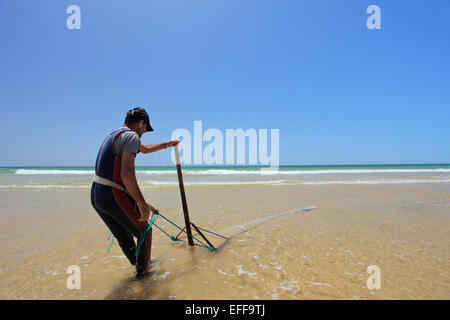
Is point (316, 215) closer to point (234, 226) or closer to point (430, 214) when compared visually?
point (234, 226)

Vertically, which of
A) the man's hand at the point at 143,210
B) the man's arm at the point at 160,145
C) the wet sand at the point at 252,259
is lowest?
the wet sand at the point at 252,259

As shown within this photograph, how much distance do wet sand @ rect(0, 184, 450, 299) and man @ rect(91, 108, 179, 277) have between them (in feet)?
1.78

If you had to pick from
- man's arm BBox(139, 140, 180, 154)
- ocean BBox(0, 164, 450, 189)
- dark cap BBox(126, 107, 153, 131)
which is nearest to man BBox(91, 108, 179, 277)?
dark cap BBox(126, 107, 153, 131)

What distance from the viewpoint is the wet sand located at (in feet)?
8.34

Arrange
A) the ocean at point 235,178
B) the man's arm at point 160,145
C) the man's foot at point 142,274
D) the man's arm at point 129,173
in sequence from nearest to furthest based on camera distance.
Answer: the man's arm at point 129,173, the man's foot at point 142,274, the man's arm at point 160,145, the ocean at point 235,178

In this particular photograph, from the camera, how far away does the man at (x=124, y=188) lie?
2.25 meters

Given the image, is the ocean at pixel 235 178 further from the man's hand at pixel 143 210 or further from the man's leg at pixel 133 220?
the man's hand at pixel 143 210

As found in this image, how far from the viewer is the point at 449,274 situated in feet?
9.31

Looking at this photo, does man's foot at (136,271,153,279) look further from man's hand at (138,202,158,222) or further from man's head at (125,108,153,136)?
man's head at (125,108,153,136)

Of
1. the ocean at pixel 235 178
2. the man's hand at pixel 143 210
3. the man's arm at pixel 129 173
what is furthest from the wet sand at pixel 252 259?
the ocean at pixel 235 178

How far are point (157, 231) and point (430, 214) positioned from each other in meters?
7.47

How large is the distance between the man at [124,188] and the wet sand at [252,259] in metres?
0.54

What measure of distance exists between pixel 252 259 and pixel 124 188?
223 cm
